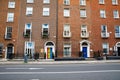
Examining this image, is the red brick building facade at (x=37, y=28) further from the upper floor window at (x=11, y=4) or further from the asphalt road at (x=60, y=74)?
Result: the asphalt road at (x=60, y=74)

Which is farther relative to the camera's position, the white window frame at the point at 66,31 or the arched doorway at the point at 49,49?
the white window frame at the point at 66,31

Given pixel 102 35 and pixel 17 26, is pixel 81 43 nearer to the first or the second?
pixel 102 35

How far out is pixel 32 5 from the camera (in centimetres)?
3170

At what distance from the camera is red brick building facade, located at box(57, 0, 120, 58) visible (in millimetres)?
30625

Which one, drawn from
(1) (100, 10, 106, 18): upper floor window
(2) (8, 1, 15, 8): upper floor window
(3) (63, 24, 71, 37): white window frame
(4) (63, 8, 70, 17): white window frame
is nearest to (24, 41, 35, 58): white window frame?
(3) (63, 24, 71, 37): white window frame

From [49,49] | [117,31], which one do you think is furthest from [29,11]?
[117,31]

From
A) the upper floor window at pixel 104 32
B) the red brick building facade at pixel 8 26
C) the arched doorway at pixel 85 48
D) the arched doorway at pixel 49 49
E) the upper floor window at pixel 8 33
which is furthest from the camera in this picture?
the upper floor window at pixel 104 32

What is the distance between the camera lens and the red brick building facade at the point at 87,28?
3062cm

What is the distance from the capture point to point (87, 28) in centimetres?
3136

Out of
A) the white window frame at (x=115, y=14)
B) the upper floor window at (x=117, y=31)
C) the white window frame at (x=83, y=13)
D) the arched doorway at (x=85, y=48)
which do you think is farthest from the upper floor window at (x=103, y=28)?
the white window frame at (x=83, y=13)

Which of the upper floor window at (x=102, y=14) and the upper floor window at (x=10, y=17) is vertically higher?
the upper floor window at (x=102, y=14)

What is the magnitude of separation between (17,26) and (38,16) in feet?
14.9

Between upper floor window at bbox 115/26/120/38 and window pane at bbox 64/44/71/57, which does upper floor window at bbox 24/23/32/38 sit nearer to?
window pane at bbox 64/44/71/57

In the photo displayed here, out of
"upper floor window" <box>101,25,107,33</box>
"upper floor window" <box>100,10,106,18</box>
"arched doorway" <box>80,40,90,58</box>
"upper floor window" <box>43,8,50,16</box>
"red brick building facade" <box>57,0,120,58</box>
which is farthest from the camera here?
"upper floor window" <box>100,10,106,18</box>
